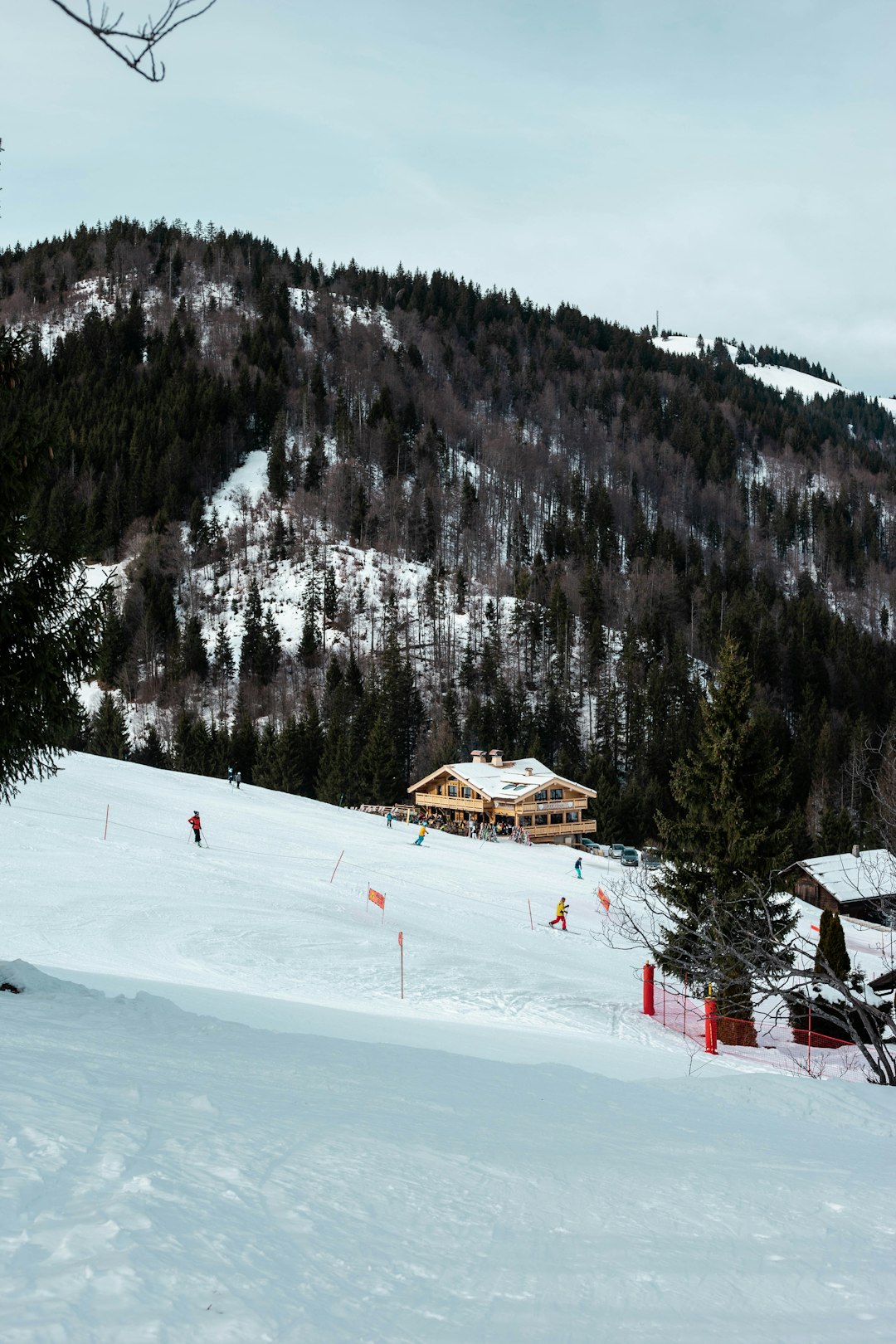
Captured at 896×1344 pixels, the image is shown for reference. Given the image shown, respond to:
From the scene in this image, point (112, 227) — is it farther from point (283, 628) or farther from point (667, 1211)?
point (667, 1211)

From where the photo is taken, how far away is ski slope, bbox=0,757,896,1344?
2.97 metres

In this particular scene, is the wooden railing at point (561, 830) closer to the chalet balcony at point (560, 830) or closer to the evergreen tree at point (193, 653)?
the chalet balcony at point (560, 830)

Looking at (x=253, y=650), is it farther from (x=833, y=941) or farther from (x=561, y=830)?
(x=833, y=941)

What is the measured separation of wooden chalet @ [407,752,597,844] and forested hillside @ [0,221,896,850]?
610cm

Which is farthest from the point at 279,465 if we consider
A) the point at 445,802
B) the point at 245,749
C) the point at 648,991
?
the point at 648,991

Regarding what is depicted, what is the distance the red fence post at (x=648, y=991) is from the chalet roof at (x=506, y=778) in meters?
36.7

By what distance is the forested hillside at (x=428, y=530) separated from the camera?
77.1 m

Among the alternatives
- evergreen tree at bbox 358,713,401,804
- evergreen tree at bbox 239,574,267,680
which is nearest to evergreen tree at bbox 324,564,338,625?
evergreen tree at bbox 239,574,267,680

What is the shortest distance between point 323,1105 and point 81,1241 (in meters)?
2.82

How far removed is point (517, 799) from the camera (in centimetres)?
5322

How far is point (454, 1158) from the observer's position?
4875 millimetres

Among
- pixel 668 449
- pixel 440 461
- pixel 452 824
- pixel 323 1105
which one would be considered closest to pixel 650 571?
pixel 440 461

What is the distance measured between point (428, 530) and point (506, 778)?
213 ft

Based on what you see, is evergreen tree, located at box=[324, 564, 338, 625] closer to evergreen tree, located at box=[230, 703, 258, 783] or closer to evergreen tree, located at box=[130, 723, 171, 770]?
evergreen tree, located at box=[230, 703, 258, 783]
